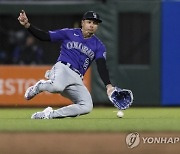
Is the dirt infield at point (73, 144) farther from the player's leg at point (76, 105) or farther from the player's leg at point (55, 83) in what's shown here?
the player's leg at point (76, 105)

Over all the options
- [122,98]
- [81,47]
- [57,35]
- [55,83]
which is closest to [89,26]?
[81,47]

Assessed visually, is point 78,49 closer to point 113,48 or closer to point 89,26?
point 89,26

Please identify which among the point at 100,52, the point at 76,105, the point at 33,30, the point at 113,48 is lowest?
the point at 76,105

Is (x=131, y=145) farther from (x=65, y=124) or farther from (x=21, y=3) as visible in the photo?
(x=21, y=3)

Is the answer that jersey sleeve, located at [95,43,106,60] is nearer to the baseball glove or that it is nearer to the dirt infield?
the baseball glove

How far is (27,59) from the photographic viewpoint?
15.5 metres

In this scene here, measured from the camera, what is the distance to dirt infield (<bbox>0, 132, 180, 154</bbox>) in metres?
7.43

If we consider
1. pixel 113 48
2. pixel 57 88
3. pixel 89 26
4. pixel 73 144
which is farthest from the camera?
pixel 113 48

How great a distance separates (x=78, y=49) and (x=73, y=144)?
2.81 meters

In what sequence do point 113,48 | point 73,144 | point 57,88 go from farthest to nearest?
point 113,48 → point 57,88 → point 73,144

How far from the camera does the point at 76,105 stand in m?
10.1

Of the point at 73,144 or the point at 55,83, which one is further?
the point at 55,83

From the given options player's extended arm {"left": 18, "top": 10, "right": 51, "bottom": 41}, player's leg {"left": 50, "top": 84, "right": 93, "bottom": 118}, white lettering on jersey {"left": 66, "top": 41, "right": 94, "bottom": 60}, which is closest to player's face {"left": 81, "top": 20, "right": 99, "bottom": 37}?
white lettering on jersey {"left": 66, "top": 41, "right": 94, "bottom": 60}

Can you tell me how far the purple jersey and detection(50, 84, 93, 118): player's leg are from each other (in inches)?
11.3
